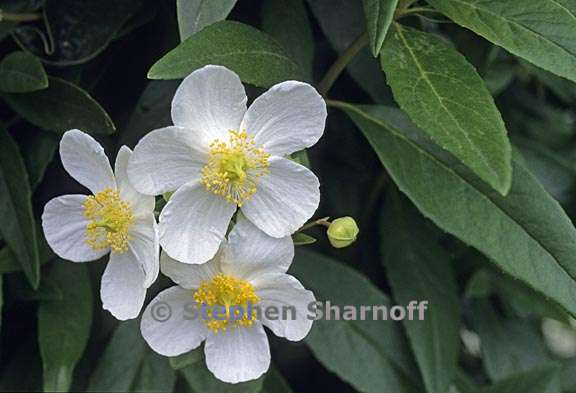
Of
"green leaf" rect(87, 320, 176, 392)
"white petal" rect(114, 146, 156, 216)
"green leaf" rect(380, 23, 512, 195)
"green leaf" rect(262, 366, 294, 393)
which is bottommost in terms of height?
"green leaf" rect(87, 320, 176, 392)

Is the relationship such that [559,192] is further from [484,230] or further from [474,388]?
[484,230]

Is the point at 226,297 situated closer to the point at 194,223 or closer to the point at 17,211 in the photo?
the point at 194,223

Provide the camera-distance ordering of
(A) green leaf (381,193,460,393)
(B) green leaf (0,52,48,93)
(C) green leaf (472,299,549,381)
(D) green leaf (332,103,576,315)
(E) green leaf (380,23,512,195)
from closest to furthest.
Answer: (E) green leaf (380,23,512,195)
(D) green leaf (332,103,576,315)
(B) green leaf (0,52,48,93)
(A) green leaf (381,193,460,393)
(C) green leaf (472,299,549,381)

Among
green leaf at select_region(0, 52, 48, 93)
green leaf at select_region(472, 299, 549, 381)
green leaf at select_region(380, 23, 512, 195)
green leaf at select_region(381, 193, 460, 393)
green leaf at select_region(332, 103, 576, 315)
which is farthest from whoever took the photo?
green leaf at select_region(472, 299, 549, 381)

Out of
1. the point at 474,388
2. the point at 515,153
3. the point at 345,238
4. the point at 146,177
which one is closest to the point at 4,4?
the point at 146,177

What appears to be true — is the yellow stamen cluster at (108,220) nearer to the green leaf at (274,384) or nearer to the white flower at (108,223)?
the white flower at (108,223)

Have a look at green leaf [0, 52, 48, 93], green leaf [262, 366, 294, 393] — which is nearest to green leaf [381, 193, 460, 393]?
green leaf [262, 366, 294, 393]

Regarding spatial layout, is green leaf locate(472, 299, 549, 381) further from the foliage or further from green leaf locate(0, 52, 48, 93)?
green leaf locate(0, 52, 48, 93)

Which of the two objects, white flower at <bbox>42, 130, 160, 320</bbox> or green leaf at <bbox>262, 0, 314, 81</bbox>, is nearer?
white flower at <bbox>42, 130, 160, 320</bbox>
